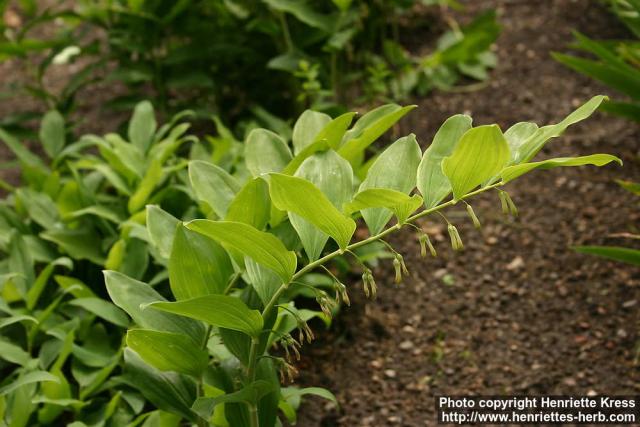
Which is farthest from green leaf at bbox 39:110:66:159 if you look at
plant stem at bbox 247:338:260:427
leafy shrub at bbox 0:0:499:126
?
plant stem at bbox 247:338:260:427

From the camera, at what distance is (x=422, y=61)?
9.65 ft

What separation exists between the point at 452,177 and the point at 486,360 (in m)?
0.90

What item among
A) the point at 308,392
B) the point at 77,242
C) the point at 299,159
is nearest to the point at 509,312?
the point at 308,392

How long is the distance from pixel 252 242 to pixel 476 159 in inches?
13.9

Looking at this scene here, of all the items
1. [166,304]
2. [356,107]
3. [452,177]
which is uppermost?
[452,177]

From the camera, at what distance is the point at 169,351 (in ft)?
4.43

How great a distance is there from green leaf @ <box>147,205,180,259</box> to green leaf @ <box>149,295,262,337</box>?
0.27 meters

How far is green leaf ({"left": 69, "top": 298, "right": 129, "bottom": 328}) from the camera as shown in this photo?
1.72 meters

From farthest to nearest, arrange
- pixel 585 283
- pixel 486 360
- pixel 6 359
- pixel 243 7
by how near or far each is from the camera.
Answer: pixel 243 7, pixel 585 283, pixel 486 360, pixel 6 359

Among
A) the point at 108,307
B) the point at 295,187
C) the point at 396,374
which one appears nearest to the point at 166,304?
the point at 295,187

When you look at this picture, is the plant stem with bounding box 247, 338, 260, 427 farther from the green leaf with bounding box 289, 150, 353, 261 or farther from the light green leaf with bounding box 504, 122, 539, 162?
the light green leaf with bounding box 504, 122, 539, 162

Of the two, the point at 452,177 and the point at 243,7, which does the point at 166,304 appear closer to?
the point at 452,177

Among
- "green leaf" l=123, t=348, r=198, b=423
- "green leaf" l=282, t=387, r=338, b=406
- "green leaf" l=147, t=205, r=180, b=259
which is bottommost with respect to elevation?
"green leaf" l=282, t=387, r=338, b=406

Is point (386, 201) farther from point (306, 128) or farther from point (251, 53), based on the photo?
point (251, 53)
